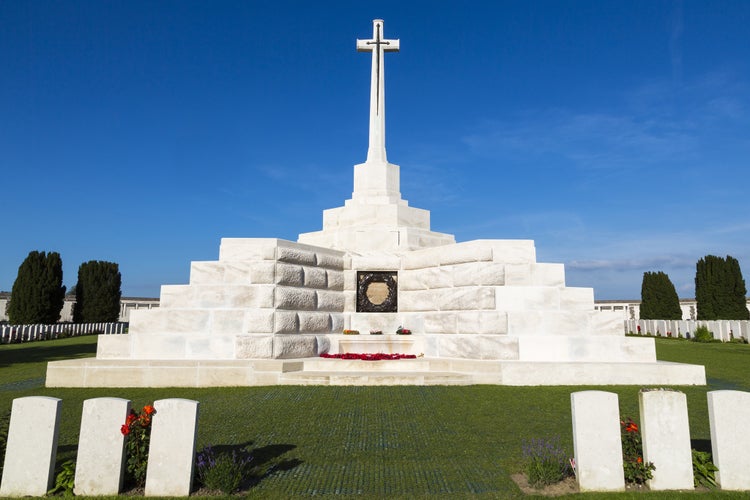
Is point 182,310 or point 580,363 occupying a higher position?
point 182,310

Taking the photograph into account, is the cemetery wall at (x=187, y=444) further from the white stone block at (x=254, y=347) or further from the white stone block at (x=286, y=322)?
the white stone block at (x=286, y=322)

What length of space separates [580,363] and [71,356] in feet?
58.1

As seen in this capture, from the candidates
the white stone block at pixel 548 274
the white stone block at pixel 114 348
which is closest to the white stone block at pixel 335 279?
the white stone block at pixel 114 348

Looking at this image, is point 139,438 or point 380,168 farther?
point 380,168

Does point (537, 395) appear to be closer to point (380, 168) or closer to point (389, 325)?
point (389, 325)

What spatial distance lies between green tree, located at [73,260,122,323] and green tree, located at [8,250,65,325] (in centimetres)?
246

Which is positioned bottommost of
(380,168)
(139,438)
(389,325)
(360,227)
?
(139,438)

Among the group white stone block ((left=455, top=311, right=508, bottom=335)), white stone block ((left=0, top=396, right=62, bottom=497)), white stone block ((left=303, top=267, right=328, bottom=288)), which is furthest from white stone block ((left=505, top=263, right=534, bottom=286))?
white stone block ((left=0, top=396, right=62, bottom=497))

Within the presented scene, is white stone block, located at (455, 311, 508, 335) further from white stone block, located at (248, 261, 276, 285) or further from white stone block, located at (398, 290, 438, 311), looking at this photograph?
white stone block, located at (248, 261, 276, 285)

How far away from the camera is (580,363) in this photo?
1161 centimetres

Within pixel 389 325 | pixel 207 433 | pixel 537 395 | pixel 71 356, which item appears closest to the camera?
pixel 207 433

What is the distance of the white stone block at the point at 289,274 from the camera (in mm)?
13211

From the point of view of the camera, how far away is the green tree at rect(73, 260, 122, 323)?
38719mm

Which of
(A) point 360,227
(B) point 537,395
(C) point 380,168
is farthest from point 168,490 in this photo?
(C) point 380,168
